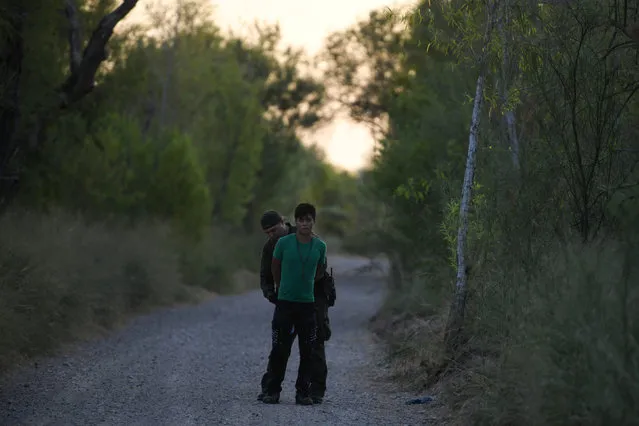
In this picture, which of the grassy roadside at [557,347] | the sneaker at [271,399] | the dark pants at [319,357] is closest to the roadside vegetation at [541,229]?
the grassy roadside at [557,347]

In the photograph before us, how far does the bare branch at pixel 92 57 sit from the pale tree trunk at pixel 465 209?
343 inches

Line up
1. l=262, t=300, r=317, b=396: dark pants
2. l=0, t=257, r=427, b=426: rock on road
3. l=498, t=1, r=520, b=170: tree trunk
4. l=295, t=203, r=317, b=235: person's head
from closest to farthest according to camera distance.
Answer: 1. l=0, t=257, r=427, b=426: rock on road
2. l=295, t=203, r=317, b=235: person's head
3. l=262, t=300, r=317, b=396: dark pants
4. l=498, t=1, r=520, b=170: tree trunk

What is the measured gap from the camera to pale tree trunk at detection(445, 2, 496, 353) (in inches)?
505

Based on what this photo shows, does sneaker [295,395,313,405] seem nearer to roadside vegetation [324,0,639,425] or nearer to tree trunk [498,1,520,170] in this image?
roadside vegetation [324,0,639,425]

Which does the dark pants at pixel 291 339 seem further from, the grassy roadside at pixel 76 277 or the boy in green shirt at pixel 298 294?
the grassy roadside at pixel 76 277

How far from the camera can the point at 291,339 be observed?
39.6ft

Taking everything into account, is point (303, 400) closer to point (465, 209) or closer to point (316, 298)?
point (316, 298)

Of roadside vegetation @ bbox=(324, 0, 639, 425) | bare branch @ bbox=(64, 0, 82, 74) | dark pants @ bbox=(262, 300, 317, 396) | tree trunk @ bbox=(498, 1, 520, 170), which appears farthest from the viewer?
bare branch @ bbox=(64, 0, 82, 74)

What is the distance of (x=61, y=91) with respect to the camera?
21562 millimetres

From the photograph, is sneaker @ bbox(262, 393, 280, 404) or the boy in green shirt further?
sneaker @ bbox(262, 393, 280, 404)

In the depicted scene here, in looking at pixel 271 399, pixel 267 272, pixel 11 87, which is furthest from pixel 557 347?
pixel 11 87

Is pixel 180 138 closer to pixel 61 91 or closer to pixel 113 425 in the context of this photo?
pixel 61 91

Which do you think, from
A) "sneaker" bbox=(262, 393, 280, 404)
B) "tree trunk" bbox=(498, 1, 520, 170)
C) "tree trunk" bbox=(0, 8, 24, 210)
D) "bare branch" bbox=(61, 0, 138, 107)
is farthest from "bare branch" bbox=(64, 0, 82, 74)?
"sneaker" bbox=(262, 393, 280, 404)

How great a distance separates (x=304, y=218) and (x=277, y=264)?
2.06 feet
